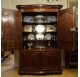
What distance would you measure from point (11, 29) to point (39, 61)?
134 centimetres

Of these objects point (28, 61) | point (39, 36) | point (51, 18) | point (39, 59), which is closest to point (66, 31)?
point (51, 18)

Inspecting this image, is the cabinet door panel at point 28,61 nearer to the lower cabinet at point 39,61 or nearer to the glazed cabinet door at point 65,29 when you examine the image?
the lower cabinet at point 39,61

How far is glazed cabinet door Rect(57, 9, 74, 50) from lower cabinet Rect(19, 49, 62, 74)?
0.33 m

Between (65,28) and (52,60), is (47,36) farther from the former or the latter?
(52,60)

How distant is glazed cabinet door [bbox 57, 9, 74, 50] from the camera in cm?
493

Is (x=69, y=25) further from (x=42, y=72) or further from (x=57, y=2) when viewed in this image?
(x=42, y=72)

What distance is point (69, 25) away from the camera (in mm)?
4953

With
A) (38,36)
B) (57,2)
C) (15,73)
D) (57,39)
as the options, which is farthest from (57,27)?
(15,73)

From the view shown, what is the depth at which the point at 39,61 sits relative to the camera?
5055 mm

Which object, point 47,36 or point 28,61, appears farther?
point 47,36

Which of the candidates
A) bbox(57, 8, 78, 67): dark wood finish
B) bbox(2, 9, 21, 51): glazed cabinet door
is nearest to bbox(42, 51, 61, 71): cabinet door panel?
bbox(57, 8, 78, 67): dark wood finish

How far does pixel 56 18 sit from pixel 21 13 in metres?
1.18

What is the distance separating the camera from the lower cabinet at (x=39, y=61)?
505cm

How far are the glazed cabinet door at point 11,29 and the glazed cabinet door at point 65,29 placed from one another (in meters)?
1.32
